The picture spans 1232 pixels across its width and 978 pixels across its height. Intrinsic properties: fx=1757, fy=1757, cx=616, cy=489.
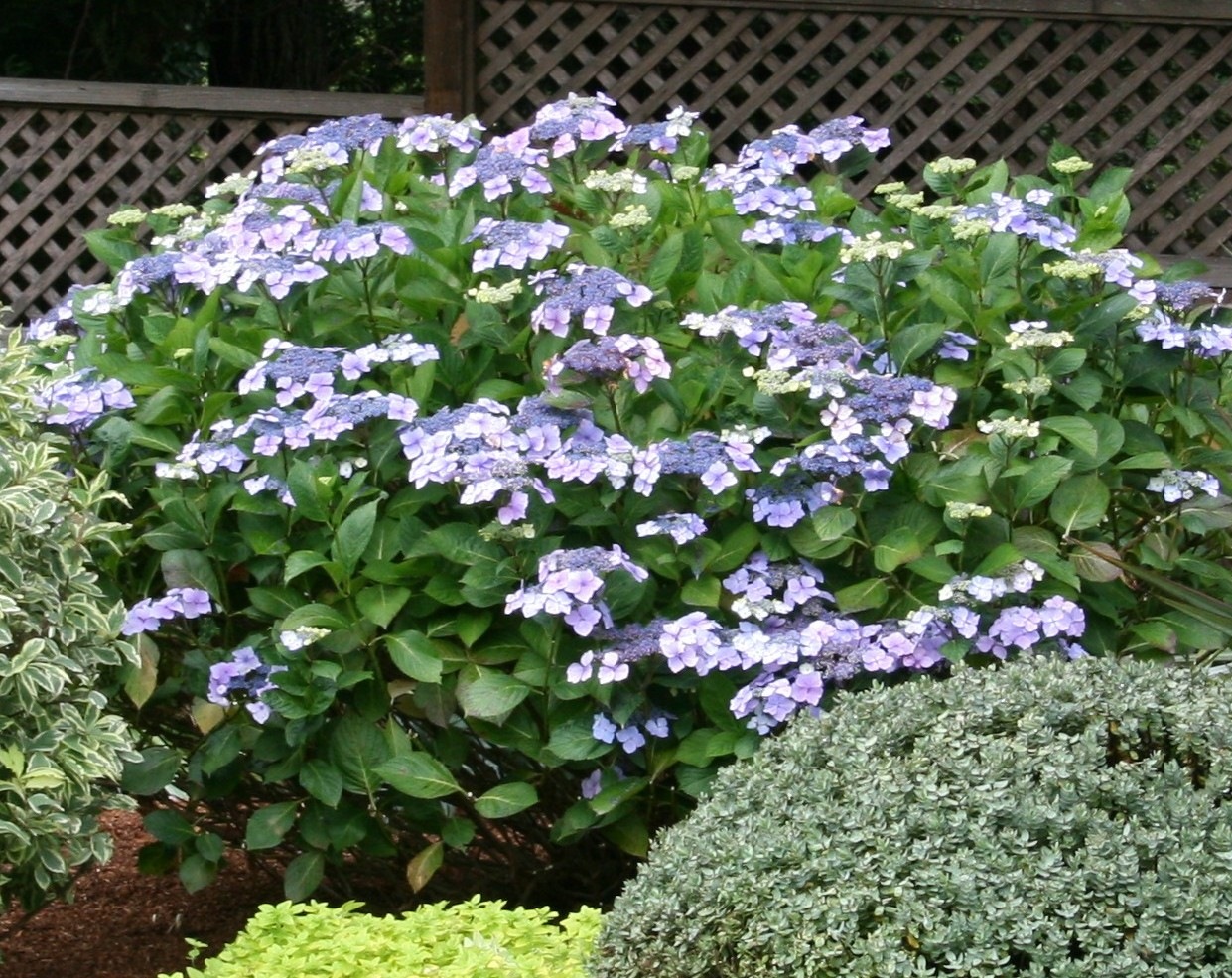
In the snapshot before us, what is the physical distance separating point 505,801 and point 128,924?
1221 mm

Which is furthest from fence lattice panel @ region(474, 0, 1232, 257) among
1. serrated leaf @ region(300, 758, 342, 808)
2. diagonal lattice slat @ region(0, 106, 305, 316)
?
serrated leaf @ region(300, 758, 342, 808)

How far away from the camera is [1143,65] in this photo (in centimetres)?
716

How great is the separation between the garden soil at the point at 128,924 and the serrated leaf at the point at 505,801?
31.4 inches

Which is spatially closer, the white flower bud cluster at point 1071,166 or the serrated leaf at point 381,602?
the serrated leaf at point 381,602

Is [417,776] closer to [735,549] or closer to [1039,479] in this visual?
[735,549]

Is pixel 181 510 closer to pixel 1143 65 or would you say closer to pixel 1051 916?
pixel 1051 916

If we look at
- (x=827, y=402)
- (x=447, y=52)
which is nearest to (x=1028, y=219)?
(x=827, y=402)

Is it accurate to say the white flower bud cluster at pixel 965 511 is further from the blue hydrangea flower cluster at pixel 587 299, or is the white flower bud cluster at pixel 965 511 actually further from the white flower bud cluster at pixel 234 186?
the white flower bud cluster at pixel 234 186

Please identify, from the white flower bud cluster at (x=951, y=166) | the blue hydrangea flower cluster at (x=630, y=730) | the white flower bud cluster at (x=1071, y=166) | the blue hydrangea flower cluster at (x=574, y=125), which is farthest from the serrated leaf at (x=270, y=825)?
the white flower bud cluster at (x=1071, y=166)

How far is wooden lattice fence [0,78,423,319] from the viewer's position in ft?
24.9

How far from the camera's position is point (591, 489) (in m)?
3.36

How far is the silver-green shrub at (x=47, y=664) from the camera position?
3061mm

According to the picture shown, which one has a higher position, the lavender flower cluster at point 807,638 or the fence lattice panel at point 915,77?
the fence lattice panel at point 915,77

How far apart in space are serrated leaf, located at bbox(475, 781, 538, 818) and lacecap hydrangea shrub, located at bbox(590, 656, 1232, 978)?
853 millimetres
